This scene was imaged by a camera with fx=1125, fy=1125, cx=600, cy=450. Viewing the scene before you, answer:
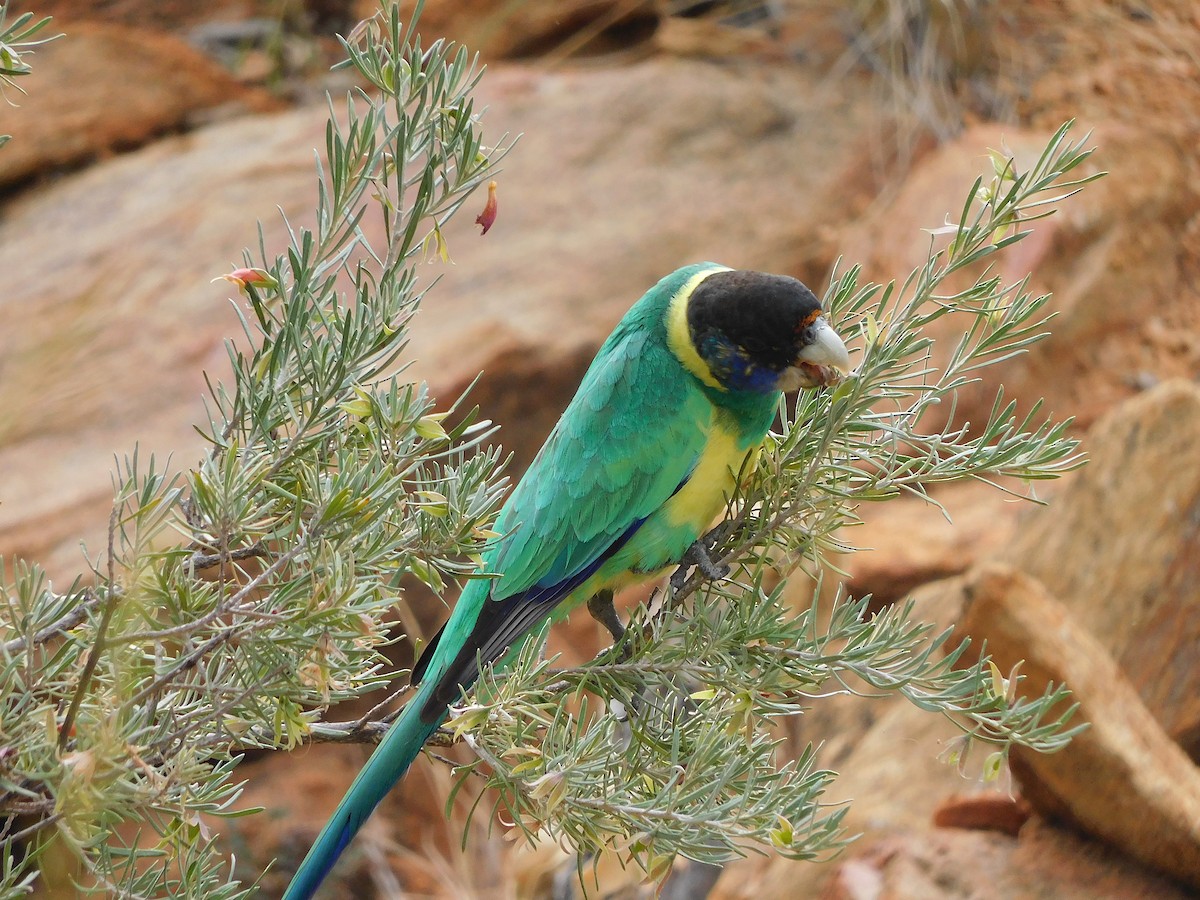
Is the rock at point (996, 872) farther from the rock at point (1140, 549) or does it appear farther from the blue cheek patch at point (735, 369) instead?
the blue cheek patch at point (735, 369)

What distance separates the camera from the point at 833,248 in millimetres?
4887

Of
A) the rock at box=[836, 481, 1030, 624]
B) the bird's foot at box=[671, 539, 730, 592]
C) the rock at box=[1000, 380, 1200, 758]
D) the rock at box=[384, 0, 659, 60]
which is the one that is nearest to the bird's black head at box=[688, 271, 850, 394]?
the bird's foot at box=[671, 539, 730, 592]

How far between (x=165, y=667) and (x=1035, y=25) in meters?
5.09

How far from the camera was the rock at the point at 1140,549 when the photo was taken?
9.27ft

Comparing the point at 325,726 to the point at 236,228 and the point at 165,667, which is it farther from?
the point at 236,228

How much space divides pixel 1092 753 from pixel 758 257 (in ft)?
9.47

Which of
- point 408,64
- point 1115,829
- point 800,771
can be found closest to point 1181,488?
point 1115,829

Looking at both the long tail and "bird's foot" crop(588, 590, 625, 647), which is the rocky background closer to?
"bird's foot" crop(588, 590, 625, 647)

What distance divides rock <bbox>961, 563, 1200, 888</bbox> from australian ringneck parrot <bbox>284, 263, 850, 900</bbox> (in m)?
0.72

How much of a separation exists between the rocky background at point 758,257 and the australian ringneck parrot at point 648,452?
0.77 metres

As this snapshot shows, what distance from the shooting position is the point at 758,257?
15.6 feet

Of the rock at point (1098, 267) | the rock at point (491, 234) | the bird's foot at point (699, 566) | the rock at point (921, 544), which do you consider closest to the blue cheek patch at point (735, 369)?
the bird's foot at point (699, 566)

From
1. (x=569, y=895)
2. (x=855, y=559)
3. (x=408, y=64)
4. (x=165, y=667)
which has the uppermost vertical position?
(x=408, y=64)

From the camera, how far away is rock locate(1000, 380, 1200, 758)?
2826 mm
